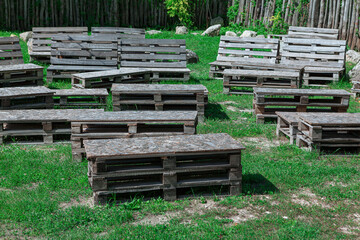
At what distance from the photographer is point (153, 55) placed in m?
13.0

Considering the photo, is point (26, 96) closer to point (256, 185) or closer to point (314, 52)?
point (256, 185)

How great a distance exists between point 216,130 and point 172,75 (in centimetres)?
460

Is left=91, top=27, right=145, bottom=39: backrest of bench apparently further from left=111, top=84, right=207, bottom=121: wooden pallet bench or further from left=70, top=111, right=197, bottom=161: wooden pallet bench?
left=70, top=111, right=197, bottom=161: wooden pallet bench

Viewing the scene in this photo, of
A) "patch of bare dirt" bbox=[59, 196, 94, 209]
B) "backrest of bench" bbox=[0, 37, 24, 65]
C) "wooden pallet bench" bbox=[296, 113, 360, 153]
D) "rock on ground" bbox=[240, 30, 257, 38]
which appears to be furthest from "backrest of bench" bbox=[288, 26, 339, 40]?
"patch of bare dirt" bbox=[59, 196, 94, 209]

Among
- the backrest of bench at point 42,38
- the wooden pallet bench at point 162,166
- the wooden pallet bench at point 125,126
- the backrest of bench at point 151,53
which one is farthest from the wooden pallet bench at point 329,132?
the backrest of bench at point 42,38

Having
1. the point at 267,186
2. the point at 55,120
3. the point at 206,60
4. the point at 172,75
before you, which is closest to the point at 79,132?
the point at 55,120

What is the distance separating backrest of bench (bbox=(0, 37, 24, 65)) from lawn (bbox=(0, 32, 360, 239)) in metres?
5.29

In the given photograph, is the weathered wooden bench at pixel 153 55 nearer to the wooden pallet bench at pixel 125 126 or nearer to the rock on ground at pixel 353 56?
the wooden pallet bench at pixel 125 126

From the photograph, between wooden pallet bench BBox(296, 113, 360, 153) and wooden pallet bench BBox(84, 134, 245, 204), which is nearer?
wooden pallet bench BBox(84, 134, 245, 204)

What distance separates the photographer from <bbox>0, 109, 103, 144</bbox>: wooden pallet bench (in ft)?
25.4

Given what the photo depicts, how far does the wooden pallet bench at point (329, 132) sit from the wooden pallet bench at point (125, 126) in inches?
74.0

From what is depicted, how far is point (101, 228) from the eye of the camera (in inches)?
199

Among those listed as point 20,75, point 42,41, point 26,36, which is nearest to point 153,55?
point 20,75

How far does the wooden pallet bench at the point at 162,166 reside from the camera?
5.52m
